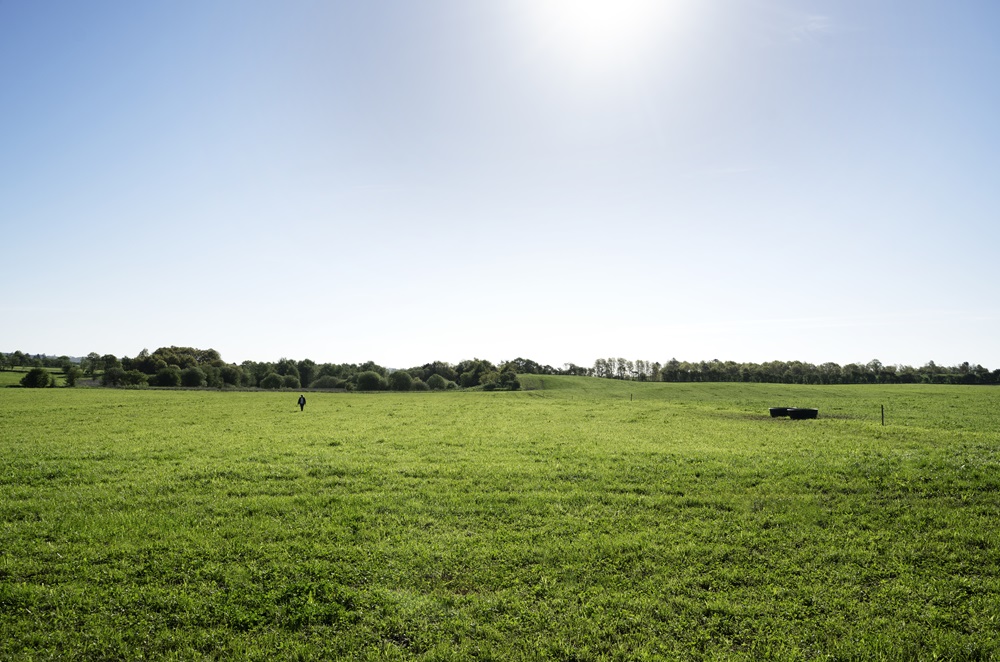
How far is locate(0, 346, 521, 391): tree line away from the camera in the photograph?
11612 cm

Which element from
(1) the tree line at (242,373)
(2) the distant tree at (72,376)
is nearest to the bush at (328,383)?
(1) the tree line at (242,373)

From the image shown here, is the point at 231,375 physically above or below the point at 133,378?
above

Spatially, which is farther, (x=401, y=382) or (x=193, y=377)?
(x=401, y=382)

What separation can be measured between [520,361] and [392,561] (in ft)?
590

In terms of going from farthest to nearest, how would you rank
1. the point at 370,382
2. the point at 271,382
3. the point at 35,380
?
the point at 370,382 < the point at 271,382 < the point at 35,380

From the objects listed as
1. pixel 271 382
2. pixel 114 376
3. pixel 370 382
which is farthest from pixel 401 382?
pixel 114 376

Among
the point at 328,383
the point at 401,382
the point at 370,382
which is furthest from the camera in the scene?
the point at 328,383

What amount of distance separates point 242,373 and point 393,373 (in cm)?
4422

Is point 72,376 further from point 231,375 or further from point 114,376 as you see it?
point 231,375

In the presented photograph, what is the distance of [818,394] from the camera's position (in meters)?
86.4

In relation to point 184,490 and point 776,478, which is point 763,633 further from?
point 184,490

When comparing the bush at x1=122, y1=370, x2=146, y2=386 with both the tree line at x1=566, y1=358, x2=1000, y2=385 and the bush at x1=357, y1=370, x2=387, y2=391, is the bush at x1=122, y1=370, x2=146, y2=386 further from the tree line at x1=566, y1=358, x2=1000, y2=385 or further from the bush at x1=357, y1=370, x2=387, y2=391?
the tree line at x1=566, y1=358, x2=1000, y2=385

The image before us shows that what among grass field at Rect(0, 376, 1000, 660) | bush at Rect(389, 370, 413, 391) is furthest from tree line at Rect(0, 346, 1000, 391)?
grass field at Rect(0, 376, 1000, 660)

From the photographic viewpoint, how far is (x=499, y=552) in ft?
44.2
